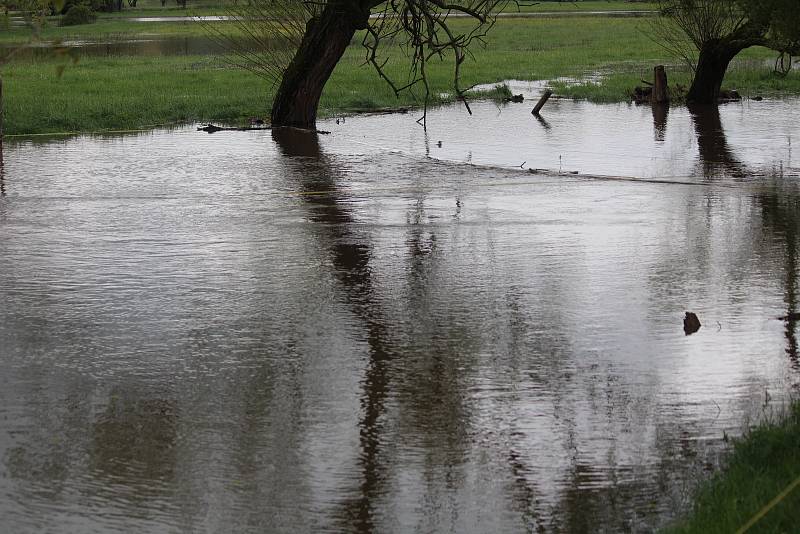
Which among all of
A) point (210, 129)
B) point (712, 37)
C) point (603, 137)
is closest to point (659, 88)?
point (712, 37)

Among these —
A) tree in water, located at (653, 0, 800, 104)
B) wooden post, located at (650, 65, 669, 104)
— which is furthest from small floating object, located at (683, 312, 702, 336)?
wooden post, located at (650, 65, 669, 104)

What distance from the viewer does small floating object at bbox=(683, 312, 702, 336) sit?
818 centimetres

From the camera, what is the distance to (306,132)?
1939 centimetres

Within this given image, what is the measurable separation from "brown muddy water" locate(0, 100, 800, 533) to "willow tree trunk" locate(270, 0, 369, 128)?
189 inches

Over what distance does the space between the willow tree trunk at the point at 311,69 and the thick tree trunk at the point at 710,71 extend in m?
7.62

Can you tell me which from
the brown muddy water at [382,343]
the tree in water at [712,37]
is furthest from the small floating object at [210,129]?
the tree in water at [712,37]

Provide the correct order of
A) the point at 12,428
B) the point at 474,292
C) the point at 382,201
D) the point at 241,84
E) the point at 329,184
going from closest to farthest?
the point at 12,428 → the point at 474,292 → the point at 382,201 → the point at 329,184 → the point at 241,84

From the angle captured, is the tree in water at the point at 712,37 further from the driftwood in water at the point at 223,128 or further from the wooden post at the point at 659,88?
the driftwood in water at the point at 223,128

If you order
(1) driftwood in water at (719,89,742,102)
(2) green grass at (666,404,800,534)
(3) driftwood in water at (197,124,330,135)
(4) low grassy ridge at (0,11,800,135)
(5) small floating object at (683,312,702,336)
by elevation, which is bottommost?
(2) green grass at (666,404,800,534)

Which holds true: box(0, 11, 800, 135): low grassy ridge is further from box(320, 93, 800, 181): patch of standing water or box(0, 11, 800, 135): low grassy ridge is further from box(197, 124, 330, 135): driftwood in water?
box(320, 93, 800, 181): patch of standing water

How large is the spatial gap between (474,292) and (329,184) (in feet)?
17.5

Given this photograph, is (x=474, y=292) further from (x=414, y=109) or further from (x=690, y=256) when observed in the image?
(x=414, y=109)

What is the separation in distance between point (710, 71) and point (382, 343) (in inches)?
679

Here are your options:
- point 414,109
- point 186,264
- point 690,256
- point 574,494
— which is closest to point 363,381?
point 574,494
